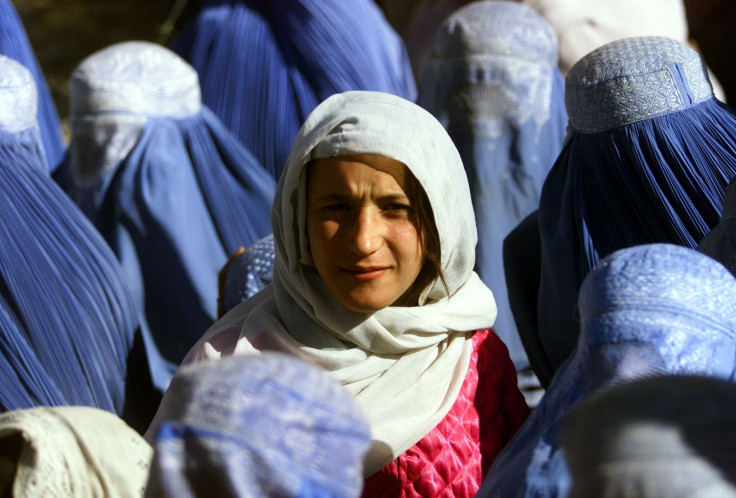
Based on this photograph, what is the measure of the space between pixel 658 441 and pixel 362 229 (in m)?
0.80

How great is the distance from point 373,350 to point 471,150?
4.56 ft

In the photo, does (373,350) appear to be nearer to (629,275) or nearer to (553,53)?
(629,275)

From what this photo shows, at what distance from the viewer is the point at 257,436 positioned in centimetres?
117

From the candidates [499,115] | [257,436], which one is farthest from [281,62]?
[257,436]

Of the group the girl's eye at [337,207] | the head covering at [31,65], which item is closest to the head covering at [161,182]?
the head covering at [31,65]

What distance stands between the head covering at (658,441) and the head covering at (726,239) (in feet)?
2.03

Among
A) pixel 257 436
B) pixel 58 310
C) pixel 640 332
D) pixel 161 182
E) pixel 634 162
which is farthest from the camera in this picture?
pixel 161 182

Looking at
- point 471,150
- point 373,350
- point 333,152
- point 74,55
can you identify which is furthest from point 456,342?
point 74,55

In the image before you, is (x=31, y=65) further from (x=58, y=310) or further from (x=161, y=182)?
(x=58, y=310)

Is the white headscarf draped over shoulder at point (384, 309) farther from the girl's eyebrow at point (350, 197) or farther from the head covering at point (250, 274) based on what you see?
the head covering at point (250, 274)

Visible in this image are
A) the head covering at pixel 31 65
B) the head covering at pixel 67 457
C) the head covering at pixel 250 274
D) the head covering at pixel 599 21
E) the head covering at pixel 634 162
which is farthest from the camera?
the head covering at pixel 31 65

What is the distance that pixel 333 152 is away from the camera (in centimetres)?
187

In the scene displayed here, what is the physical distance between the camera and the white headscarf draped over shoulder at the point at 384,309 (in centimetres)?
188

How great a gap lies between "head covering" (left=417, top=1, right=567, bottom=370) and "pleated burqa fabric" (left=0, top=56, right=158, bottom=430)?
1.09 m
